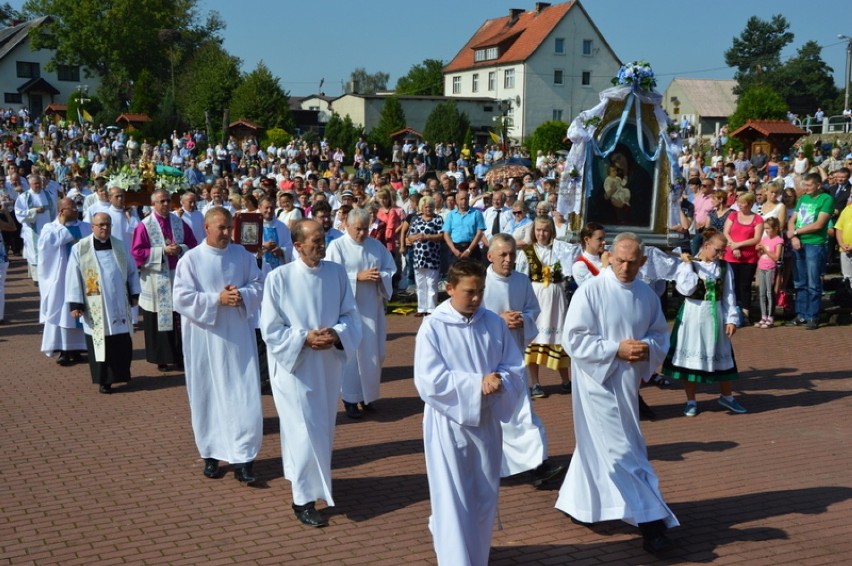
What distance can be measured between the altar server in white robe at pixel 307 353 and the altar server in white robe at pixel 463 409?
1476mm

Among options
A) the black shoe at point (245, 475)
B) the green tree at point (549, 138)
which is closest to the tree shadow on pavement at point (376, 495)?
the black shoe at point (245, 475)

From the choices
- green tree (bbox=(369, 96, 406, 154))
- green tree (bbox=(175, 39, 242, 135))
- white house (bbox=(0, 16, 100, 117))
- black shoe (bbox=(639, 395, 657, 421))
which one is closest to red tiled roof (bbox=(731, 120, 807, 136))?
black shoe (bbox=(639, 395, 657, 421))

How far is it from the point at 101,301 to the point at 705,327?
6527 millimetres

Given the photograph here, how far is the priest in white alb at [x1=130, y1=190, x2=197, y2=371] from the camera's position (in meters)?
11.3

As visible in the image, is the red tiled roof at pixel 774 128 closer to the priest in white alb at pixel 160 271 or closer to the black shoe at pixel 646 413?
the black shoe at pixel 646 413

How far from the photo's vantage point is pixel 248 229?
31.0 feet

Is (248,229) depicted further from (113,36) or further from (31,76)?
(31,76)

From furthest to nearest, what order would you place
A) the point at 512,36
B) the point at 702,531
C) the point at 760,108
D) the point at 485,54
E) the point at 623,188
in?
the point at 485,54
the point at 512,36
the point at 760,108
the point at 623,188
the point at 702,531

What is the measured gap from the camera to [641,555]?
6.02 meters

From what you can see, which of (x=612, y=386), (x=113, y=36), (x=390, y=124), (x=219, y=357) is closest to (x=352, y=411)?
(x=219, y=357)

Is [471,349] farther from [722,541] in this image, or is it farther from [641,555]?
[722,541]

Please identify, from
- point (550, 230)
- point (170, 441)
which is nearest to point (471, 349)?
point (170, 441)

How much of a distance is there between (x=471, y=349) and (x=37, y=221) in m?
16.8

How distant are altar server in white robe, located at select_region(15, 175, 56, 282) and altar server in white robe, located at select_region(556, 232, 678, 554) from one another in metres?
15.0
